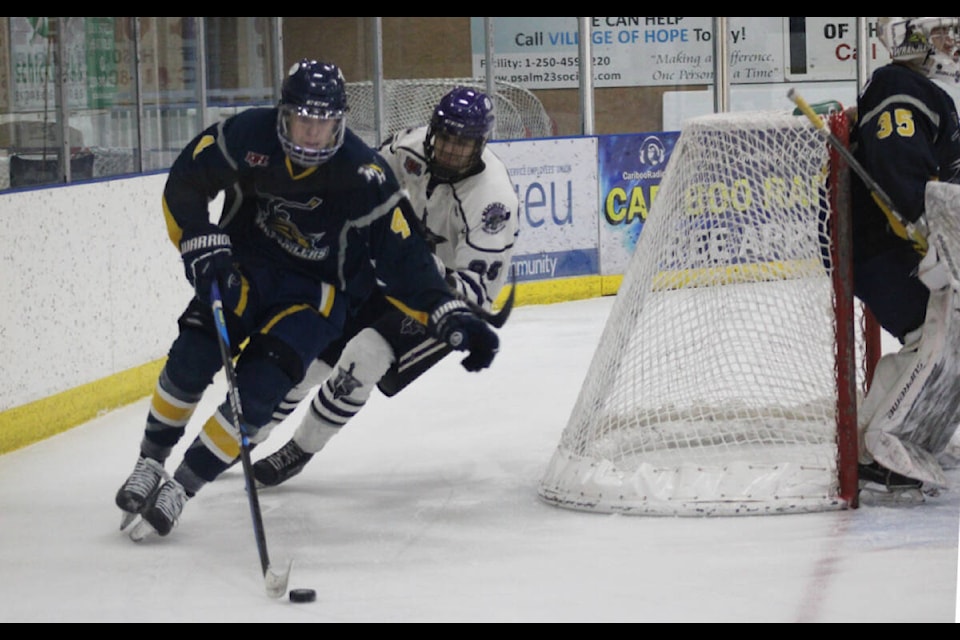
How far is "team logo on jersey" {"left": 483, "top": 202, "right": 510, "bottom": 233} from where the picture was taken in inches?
143

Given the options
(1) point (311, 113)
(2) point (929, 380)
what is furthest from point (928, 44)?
(1) point (311, 113)

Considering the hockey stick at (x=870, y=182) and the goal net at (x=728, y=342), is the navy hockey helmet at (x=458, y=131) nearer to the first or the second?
the goal net at (x=728, y=342)

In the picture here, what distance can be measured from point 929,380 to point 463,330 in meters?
0.92

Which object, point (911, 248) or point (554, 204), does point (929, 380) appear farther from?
point (554, 204)

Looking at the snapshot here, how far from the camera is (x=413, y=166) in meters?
3.71

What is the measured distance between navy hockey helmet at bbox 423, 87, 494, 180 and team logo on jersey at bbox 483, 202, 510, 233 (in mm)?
96

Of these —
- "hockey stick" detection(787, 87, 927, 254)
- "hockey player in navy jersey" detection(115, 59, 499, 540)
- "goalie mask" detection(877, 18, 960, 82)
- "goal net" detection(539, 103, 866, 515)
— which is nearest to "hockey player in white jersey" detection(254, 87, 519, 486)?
"hockey player in navy jersey" detection(115, 59, 499, 540)

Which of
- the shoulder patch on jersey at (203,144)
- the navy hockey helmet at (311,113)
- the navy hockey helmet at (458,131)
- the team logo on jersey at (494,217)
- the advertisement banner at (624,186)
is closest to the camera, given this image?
the navy hockey helmet at (311,113)

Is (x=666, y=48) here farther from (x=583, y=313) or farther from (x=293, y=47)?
(x=293, y=47)

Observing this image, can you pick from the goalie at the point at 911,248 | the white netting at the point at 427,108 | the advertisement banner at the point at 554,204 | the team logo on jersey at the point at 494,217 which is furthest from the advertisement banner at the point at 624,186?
the goalie at the point at 911,248

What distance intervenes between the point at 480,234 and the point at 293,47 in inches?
71.8

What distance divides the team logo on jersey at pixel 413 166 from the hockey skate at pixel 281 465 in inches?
25.4

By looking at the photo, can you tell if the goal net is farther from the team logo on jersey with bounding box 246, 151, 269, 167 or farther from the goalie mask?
the team logo on jersey with bounding box 246, 151, 269, 167

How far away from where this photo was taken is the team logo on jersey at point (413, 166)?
3699mm
